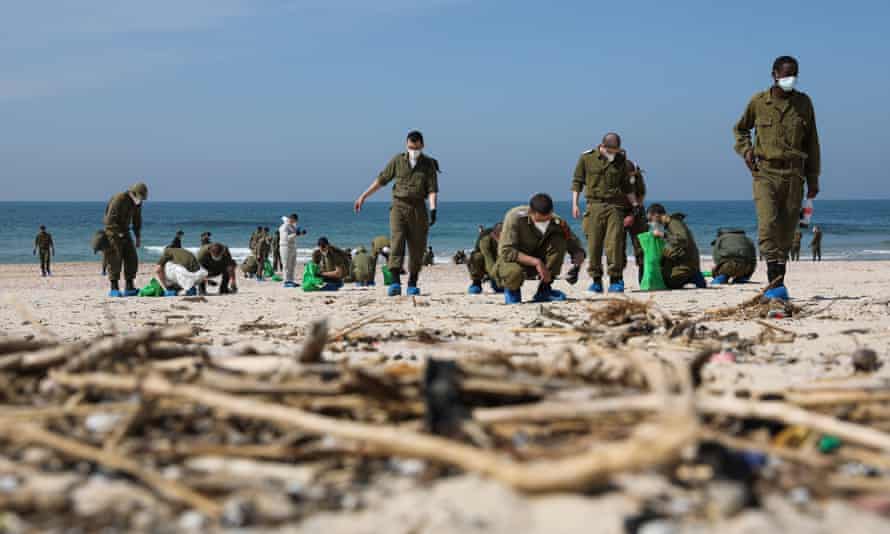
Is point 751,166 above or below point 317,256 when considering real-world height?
above

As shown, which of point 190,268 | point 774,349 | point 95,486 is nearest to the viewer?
point 95,486

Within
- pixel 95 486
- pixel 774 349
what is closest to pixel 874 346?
pixel 774 349

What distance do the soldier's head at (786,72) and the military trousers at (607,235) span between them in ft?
10.2

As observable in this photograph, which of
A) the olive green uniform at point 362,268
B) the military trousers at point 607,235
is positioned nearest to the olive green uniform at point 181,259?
the olive green uniform at point 362,268

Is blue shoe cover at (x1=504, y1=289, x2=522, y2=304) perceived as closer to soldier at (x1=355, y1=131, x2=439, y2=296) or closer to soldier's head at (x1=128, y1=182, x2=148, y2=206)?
soldier at (x1=355, y1=131, x2=439, y2=296)

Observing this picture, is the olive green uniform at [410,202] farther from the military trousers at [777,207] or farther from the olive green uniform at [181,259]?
the military trousers at [777,207]

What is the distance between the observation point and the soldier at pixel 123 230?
1184cm

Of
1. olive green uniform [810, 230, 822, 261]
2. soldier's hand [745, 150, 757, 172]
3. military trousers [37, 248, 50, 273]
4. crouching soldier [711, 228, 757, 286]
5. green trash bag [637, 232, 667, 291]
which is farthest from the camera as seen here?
olive green uniform [810, 230, 822, 261]

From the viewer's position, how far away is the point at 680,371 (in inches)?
85.1

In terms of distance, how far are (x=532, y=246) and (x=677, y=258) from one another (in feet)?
9.42

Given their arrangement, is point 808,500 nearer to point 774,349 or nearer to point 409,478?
point 409,478

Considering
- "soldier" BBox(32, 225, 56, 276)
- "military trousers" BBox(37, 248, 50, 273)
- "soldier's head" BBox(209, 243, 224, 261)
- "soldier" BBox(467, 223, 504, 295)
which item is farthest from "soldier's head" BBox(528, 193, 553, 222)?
"military trousers" BBox(37, 248, 50, 273)

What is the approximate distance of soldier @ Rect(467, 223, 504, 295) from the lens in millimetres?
10148

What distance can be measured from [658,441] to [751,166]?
6.30 meters
